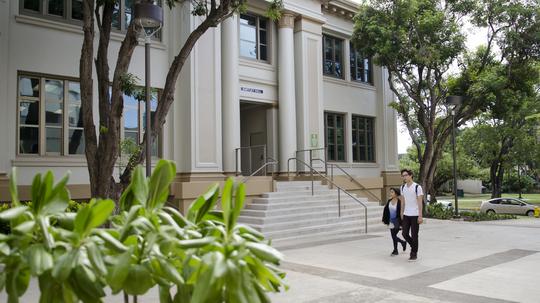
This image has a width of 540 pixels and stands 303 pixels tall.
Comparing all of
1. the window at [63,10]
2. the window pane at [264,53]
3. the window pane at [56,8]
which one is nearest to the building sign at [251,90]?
the window pane at [264,53]

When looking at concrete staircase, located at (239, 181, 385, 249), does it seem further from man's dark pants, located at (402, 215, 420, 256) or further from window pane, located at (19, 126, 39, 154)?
window pane, located at (19, 126, 39, 154)

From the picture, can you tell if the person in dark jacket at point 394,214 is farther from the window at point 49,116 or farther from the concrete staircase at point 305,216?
the window at point 49,116

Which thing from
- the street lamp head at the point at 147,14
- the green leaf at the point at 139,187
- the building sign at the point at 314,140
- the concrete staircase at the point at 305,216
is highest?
the street lamp head at the point at 147,14

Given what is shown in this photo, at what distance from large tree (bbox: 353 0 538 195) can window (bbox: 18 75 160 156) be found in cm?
1186

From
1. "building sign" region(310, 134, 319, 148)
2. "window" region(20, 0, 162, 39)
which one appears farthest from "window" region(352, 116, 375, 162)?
"window" region(20, 0, 162, 39)

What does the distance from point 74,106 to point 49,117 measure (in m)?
0.76

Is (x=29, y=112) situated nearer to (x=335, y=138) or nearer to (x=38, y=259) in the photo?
(x=335, y=138)

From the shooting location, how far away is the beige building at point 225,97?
13.1 meters

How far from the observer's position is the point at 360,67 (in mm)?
22969

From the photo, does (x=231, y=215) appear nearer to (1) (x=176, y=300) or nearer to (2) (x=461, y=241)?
(1) (x=176, y=300)

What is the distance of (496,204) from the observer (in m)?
30.3

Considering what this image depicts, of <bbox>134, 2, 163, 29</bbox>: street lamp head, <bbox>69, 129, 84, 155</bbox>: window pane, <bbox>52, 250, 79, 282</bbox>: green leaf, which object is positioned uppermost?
<bbox>134, 2, 163, 29</bbox>: street lamp head

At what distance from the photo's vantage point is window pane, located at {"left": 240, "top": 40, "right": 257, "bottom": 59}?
18203 millimetres

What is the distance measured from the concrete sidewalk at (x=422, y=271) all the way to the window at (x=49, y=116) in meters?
7.18
